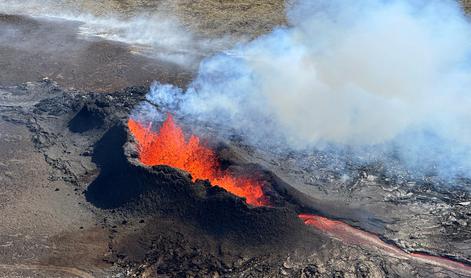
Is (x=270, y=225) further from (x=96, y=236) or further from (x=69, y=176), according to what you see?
(x=69, y=176)

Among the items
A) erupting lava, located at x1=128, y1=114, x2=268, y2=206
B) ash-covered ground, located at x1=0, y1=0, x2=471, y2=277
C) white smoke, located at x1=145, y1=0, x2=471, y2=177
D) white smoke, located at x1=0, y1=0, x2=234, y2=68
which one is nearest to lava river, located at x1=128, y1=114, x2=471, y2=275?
erupting lava, located at x1=128, y1=114, x2=268, y2=206

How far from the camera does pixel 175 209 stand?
55.1ft

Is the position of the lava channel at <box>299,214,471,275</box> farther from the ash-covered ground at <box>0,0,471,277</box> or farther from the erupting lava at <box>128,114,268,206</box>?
the erupting lava at <box>128,114,268,206</box>

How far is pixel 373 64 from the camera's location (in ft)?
83.1

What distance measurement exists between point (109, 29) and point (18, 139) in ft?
48.9

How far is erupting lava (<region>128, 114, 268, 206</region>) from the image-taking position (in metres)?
17.7

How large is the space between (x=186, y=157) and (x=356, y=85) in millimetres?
9851

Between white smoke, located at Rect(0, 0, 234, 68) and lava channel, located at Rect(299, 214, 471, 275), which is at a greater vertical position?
lava channel, located at Rect(299, 214, 471, 275)

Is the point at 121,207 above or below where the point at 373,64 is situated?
below

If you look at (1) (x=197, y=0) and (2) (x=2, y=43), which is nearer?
(2) (x=2, y=43)

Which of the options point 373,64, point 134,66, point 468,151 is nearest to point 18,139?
point 134,66

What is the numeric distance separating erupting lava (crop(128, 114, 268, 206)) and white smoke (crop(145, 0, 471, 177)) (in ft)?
7.76

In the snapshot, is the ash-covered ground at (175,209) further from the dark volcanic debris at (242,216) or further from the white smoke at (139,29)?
the white smoke at (139,29)

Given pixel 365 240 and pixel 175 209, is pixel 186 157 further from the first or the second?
pixel 365 240
